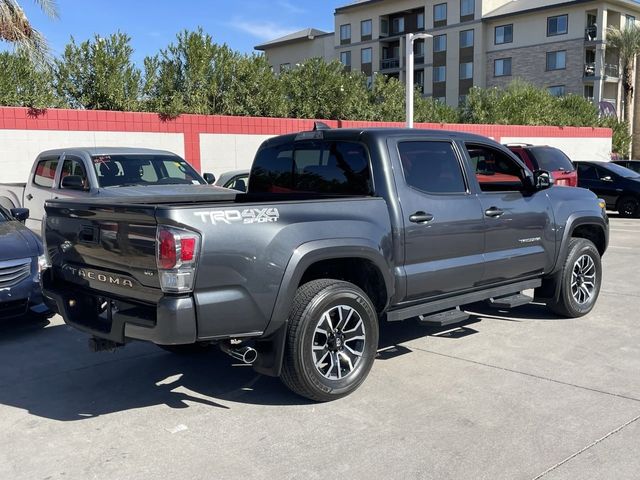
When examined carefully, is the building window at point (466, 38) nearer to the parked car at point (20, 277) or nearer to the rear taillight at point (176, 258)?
the parked car at point (20, 277)

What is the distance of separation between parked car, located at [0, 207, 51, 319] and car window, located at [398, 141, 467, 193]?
11.5 feet

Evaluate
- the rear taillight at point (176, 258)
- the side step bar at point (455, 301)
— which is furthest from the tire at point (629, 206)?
the rear taillight at point (176, 258)

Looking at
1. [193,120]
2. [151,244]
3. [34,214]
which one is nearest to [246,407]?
[151,244]

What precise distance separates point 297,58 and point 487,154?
203 feet

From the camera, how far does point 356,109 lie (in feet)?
69.5

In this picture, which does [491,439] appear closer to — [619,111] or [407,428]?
[407,428]

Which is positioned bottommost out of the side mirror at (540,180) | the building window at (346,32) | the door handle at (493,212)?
the door handle at (493,212)

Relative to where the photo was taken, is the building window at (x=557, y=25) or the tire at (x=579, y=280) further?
the building window at (x=557, y=25)

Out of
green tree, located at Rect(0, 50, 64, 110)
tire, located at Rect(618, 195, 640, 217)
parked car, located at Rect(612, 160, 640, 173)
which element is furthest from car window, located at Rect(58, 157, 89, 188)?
parked car, located at Rect(612, 160, 640, 173)

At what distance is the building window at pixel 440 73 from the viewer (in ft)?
179

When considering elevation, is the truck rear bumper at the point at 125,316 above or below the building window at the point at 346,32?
below

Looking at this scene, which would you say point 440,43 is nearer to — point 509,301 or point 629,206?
point 629,206

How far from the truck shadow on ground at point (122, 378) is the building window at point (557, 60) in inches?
1835

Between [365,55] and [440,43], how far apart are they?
7993 millimetres
